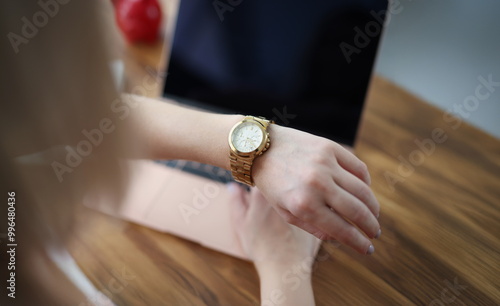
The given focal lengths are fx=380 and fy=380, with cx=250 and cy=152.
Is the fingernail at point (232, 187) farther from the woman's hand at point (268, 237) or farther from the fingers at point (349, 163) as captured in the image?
the fingers at point (349, 163)

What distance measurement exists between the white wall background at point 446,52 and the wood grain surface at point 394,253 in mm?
51

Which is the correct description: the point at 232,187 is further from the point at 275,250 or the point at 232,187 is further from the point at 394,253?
the point at 394,253

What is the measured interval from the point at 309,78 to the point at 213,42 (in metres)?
0.19

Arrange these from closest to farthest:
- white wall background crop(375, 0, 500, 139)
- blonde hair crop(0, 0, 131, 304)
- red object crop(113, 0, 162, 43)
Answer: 1. blonde hair crop(0, 0, 131, 304)
2. white wall background crop(375, 0, 500, 139)
3. red object crop(113, 0, 162, 43)

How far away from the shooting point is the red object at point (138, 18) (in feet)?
2.77

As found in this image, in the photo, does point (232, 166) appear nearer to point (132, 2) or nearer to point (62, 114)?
point (62, 114)

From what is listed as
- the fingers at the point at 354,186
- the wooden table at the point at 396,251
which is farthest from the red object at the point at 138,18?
the fingers at the point at 354,186

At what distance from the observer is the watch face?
426 mm

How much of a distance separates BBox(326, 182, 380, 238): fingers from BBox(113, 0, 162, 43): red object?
2.16 feet

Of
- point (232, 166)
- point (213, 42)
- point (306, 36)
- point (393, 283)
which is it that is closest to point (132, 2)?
point (213, 42)

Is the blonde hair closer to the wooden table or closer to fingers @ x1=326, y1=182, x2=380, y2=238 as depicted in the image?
the wooden table

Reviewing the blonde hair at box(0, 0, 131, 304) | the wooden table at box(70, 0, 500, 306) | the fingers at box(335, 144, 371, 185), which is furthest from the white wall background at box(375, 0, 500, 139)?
the blonde hair at box(0, 0, 131, 304)

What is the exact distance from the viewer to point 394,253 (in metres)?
0.49

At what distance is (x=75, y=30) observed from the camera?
306mm
